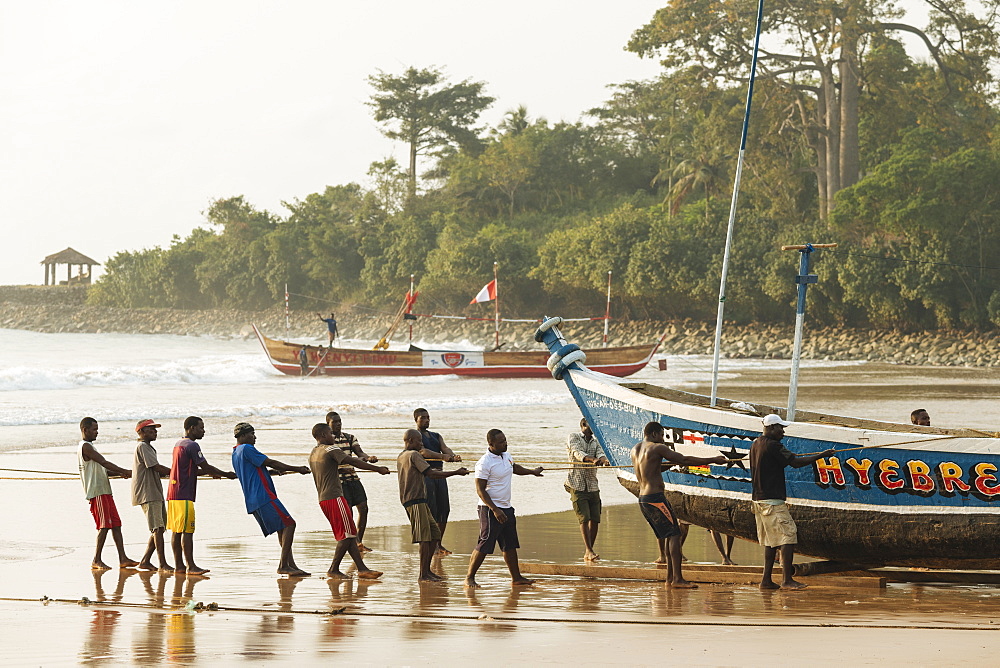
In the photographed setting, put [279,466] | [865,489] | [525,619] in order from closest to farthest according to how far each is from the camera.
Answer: [525,619]
[865,489]
[279,466]

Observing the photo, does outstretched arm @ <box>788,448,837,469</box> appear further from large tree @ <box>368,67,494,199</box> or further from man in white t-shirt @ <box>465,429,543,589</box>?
large tree @ <box>368,67,494,199</box>

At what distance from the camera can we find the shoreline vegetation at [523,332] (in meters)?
50.3

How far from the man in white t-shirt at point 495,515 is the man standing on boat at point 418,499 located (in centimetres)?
33

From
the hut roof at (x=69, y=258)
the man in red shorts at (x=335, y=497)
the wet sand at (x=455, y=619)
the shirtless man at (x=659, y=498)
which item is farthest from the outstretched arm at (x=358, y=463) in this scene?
the hut roof at (x=69, y=258)

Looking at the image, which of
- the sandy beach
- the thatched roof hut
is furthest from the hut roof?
the sandy beach

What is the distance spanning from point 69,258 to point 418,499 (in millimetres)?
121803

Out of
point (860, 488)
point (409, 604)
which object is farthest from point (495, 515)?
point (860, 488)

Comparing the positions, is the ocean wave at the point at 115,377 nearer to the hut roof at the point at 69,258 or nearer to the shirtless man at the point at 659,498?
the shirtless man at the point at 659,498

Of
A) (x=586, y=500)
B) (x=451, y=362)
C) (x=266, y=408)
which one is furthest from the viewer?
(x=451, y=362)

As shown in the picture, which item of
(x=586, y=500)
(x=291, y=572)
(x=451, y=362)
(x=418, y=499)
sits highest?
(x=451, y=362)

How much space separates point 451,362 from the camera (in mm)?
38250

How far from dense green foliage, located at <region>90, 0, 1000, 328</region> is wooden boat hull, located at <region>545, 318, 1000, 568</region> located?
40.9 metres

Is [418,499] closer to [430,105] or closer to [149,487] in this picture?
[149,487]

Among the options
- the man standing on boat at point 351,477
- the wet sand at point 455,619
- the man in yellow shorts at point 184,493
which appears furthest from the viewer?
the man standing on boat at point 351,477
